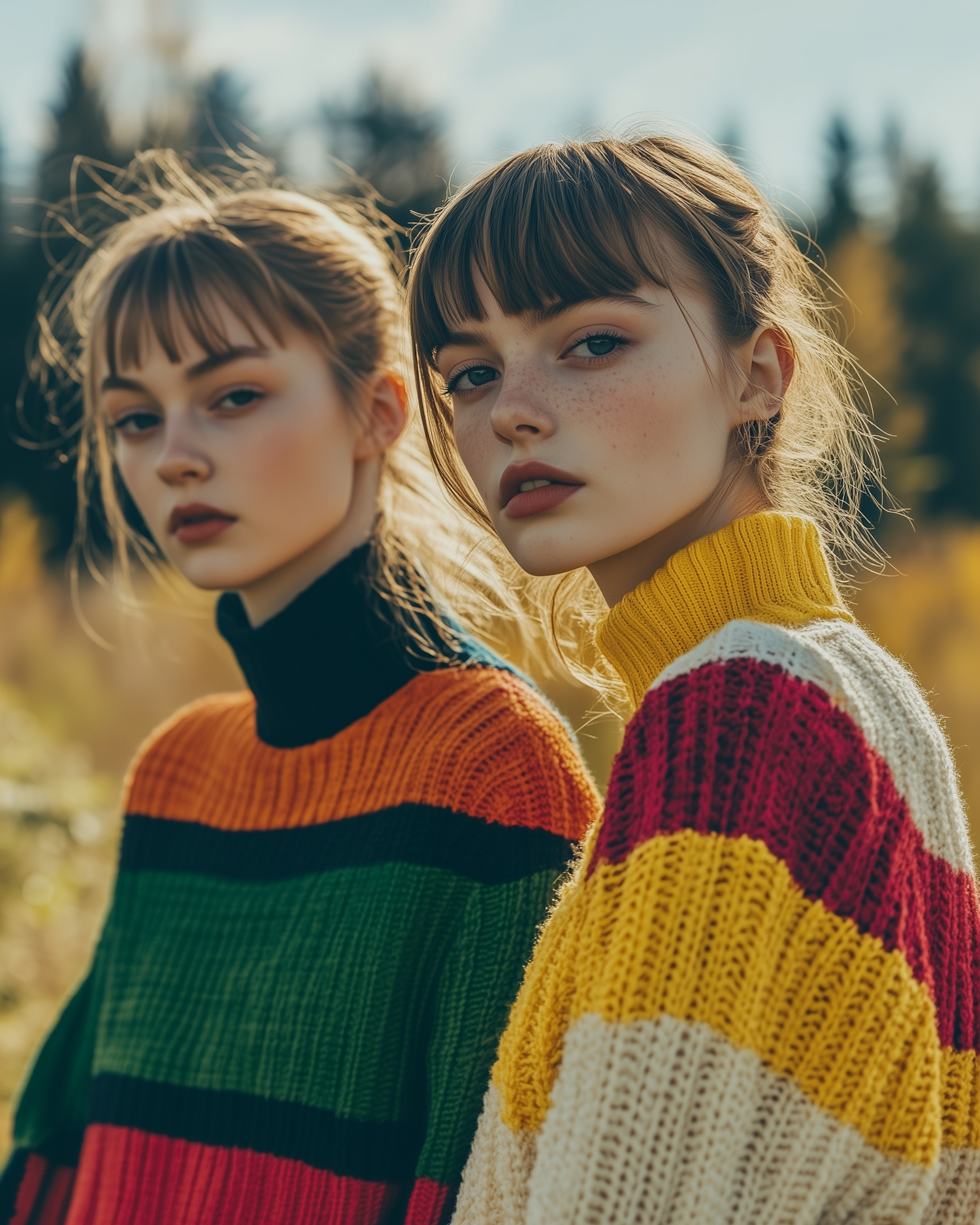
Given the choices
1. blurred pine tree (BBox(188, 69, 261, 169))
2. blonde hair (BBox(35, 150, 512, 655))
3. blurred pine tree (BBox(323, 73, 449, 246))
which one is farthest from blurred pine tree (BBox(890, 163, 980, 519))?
blonde hair (BBox(35, 150, 512, 655))

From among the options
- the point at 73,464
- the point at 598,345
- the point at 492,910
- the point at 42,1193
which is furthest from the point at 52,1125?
the point at 73,464

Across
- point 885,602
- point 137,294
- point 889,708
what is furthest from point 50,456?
point 889,708

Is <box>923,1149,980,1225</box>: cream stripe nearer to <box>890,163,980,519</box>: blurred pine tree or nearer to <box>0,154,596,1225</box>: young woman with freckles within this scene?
<box>0,154,596,1225</box>: young woman with freckles

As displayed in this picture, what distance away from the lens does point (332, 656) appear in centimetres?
183

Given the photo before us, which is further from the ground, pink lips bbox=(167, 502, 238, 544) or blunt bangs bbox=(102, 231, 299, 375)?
blunt bangs bbox=(102, 231, 299, 375)

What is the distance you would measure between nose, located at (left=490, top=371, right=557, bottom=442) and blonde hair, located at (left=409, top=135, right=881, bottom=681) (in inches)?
3.6

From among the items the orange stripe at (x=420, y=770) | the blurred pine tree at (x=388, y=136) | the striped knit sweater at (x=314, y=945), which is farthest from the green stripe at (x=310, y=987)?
the blurred pine tree at (x=388, y=136)

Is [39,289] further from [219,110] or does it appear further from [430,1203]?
[430,1203]

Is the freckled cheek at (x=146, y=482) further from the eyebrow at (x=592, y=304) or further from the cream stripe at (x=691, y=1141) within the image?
the cream stripe at (x=691, y=1141)

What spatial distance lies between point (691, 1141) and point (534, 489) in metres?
0.67

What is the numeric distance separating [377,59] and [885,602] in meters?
11.7

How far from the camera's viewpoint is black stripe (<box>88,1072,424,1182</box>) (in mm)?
1517

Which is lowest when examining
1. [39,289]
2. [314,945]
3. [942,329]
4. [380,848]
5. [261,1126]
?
[261,1126]

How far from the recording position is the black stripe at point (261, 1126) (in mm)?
1517
